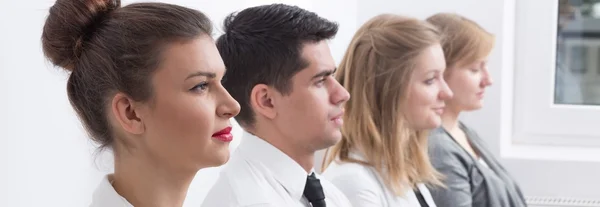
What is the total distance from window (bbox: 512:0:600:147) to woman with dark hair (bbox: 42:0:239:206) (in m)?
2.53

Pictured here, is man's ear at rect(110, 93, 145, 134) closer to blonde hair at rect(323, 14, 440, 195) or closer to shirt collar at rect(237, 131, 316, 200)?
shirt collar at rect(237, 131, 316, 200)

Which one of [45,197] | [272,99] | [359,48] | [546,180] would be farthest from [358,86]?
[546,180]

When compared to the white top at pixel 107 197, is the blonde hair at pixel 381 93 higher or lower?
lower

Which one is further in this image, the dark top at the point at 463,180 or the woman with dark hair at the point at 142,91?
the dark top at the point at 463,180

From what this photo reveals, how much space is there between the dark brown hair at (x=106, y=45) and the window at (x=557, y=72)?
255 cm

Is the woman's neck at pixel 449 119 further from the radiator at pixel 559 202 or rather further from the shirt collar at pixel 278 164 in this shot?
the shirt collar at pixel 278 164

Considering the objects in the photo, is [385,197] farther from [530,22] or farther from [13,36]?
[530,22]

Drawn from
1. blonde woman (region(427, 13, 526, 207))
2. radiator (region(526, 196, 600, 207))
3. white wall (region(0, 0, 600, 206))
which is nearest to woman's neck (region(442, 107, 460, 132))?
blonde woman (region(427, 13, 526, 207))

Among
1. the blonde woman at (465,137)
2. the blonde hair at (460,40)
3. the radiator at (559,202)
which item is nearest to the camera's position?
the blonde woman at (465,137)

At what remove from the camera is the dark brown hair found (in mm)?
1261

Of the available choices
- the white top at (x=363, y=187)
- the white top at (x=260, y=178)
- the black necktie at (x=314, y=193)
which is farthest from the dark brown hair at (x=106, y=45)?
the white top at (x=363, y=187)

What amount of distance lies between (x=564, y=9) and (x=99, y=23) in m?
2.71

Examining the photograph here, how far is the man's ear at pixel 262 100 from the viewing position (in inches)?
70.7

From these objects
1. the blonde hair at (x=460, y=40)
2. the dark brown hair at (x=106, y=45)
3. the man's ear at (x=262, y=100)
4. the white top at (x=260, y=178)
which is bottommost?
the blonde hair at (x=460, y=40)
